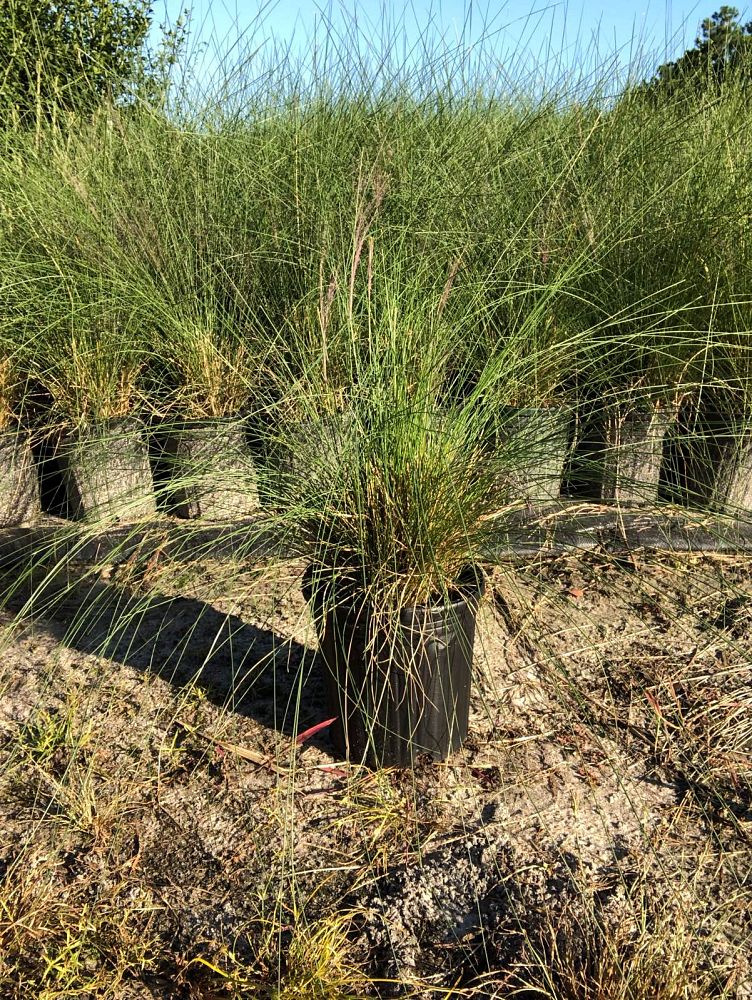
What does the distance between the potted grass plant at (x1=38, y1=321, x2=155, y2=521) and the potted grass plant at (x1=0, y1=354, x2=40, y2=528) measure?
0.11 metres

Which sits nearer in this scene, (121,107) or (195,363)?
(195,363)

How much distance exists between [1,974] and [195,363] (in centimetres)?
172

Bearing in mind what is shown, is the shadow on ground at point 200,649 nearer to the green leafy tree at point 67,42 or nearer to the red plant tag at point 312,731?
the red plant tag at point 312,731

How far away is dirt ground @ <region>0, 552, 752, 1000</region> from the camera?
4.26 ft

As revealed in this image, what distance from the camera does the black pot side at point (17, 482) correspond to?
266 cm

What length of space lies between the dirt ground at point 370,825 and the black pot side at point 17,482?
711mm

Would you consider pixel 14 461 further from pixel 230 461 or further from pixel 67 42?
pixel 67 42

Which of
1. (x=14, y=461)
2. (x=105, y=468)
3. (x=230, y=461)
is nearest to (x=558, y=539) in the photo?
(x=230, y=461)

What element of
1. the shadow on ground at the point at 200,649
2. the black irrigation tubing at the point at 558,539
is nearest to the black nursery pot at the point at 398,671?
the shadow on ground at the point at 200,649

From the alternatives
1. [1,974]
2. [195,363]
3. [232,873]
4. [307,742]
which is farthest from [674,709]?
[195,363]

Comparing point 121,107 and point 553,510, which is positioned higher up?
point 121,107

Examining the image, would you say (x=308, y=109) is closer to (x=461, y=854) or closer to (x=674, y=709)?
(x=674, y=709)

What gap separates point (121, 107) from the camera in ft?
11.6

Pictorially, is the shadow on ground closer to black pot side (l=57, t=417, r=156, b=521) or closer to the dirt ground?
the dirt ground
